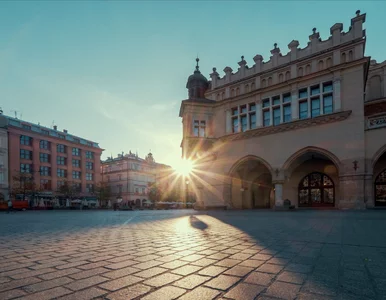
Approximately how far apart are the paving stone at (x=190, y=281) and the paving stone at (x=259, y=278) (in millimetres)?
484

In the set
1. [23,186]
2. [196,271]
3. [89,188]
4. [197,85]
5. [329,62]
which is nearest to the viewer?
[196,271]

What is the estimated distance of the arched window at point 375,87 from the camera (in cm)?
2315

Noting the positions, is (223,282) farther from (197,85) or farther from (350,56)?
(197,85)

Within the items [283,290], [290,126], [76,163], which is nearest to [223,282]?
[283,290]

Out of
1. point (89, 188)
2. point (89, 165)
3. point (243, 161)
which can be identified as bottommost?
point (89, 188)

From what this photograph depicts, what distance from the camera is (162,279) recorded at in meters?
2.86

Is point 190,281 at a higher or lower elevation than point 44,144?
lower

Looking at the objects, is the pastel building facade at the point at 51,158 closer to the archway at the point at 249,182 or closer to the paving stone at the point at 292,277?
the archway at the point at 249,182

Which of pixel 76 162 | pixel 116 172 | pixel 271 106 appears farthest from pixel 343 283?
pixel 116 172

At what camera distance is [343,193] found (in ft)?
60.5

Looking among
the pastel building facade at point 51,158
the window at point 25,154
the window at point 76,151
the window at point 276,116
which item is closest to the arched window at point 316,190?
the window at point 276,116

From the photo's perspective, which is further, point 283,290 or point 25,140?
point 25,140

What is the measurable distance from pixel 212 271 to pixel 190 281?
491 mm

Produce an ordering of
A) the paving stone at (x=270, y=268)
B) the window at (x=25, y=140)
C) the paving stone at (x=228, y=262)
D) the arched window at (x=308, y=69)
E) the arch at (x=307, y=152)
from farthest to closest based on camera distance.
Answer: the window at (x=25, y=140), the arched window at (x=308, y=69), the arch at (x=307, y=152), the paving stone at (x=228, y=262), the paving stone at (x=270, y=268)
